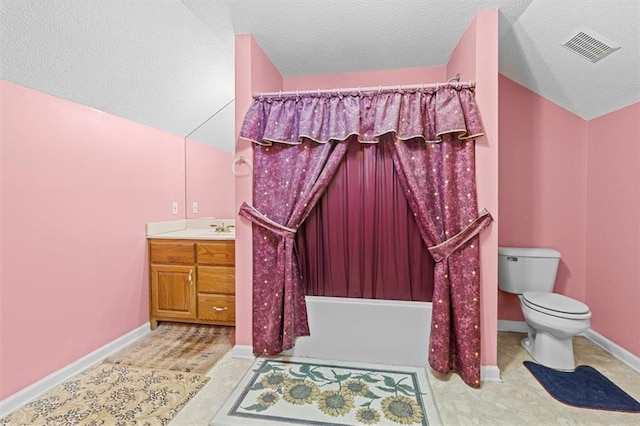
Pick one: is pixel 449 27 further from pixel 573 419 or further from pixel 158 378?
pixel 158 378

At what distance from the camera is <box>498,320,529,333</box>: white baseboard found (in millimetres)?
2434

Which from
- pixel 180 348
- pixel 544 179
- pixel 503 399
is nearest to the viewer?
pixel 503 399

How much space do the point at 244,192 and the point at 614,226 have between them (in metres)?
2.74

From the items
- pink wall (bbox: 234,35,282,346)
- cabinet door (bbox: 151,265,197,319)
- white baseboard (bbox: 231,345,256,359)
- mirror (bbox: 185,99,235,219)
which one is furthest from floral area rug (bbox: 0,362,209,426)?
mirror (bbox: 185,99,235,219)

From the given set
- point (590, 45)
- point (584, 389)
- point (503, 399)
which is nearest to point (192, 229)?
point (503, 399)

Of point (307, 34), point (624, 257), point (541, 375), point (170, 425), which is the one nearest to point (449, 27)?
point (307, 34)

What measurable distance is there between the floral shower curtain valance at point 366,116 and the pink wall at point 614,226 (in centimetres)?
123

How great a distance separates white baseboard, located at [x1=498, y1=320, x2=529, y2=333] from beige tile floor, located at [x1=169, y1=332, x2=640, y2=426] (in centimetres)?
40

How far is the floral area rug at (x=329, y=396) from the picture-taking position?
1.47 meters

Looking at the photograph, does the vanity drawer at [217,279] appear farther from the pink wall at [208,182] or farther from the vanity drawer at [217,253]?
the pink wall at [208,182]

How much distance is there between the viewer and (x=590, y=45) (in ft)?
5.59

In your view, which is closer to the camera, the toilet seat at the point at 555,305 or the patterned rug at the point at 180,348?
the toilet seat at the point at 555,305

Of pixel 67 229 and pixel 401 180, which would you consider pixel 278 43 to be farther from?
pixel 67 229

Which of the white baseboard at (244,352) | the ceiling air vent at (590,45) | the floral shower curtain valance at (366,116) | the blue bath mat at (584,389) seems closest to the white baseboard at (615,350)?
the blue bath mat at (584,389)
